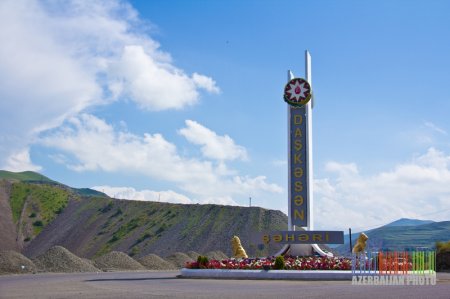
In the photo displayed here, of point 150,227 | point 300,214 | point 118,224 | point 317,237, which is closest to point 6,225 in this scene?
point 118,224

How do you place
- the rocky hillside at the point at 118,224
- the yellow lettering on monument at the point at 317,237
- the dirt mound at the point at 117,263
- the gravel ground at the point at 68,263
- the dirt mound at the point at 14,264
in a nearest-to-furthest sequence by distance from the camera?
1. the yellow lettering on monument at the point at 317,237
2. the dirt mound at the point at 14,264
3. the gravel ground at the point at 68,263
4. the dirt mound at the point at 117,263
5. the rocky hillside at the point at 118,224

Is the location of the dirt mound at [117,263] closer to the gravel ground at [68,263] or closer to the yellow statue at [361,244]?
the gravel ground at [68,263]

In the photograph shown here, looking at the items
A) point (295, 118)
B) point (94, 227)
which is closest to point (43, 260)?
point (295, 118)

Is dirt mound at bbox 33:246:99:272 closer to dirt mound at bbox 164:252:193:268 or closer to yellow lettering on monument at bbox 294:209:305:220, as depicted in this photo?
dirt mound at bbox 164:252:193:268

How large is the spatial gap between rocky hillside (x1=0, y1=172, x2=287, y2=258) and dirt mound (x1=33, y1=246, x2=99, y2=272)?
40168 mm

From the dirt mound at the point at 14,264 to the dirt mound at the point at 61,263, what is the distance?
4.00 ft

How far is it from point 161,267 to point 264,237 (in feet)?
85.8

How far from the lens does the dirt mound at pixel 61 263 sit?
56.7 m

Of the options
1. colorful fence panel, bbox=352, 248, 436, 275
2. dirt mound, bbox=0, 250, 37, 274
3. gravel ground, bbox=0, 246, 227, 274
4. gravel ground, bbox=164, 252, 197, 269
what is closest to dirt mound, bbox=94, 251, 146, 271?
gravel ground, bbox=0, 246, 227, 274

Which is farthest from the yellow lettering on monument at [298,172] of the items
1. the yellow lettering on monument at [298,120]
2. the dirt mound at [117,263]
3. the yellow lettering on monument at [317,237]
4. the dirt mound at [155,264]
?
the dirt mound at [155,264]

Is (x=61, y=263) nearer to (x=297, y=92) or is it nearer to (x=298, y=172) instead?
(x=298, y=172)

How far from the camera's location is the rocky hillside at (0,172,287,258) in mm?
105438

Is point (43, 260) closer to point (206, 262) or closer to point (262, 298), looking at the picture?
point (206, 262)

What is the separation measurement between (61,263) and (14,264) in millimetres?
5168
